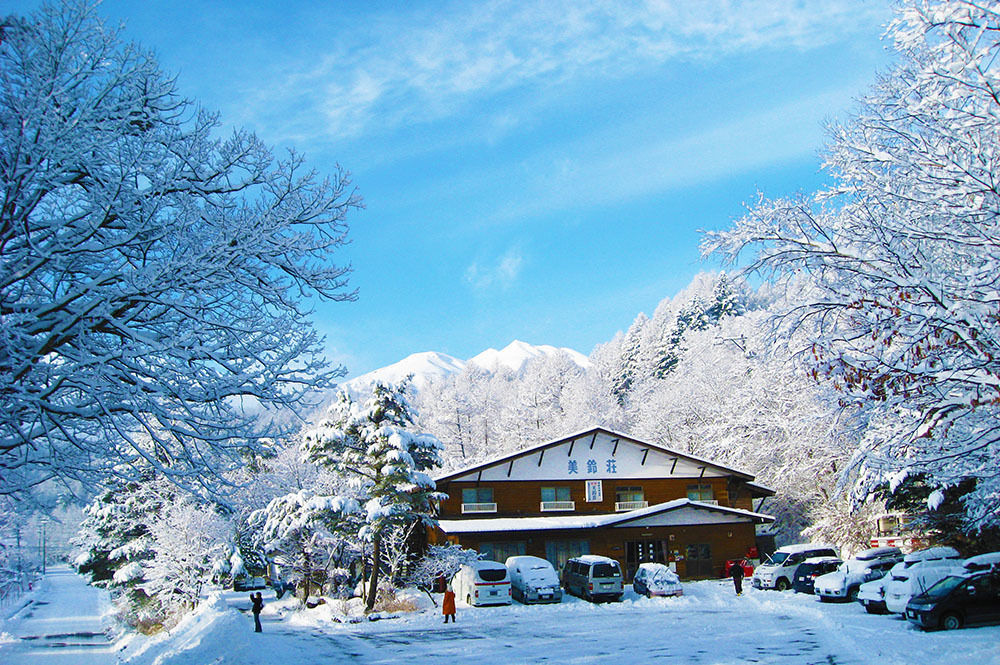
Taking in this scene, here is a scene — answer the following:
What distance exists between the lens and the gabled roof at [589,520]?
114 ft

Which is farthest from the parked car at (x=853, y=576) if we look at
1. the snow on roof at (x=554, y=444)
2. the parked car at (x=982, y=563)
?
the snow on roof at (x=554, y=444)

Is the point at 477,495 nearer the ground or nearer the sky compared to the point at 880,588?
nearer the sky

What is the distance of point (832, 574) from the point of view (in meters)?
24.6

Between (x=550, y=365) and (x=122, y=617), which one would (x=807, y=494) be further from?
(x=550, y=365)

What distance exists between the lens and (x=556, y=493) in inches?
1554

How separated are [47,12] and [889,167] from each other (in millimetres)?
10883

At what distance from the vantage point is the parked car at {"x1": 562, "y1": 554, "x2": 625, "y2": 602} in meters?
28.6

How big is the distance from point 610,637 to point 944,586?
8.37m

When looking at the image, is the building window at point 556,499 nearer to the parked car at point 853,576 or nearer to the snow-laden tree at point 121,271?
the parked car at point 853,576

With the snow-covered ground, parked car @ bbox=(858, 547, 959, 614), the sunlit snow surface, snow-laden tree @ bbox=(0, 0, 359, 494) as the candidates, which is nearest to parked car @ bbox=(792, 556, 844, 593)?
the sunlit snow surface

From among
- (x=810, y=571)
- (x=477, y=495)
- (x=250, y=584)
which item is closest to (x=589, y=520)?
(x=477, y=495)

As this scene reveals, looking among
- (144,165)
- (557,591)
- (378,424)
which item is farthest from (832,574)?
(144,165)

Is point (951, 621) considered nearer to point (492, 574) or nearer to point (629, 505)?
point (492, 574)

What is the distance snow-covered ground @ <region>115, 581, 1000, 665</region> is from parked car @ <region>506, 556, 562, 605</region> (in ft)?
1.98
